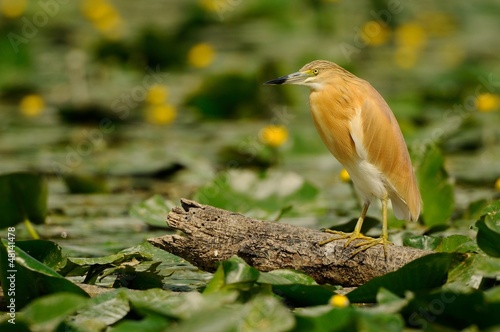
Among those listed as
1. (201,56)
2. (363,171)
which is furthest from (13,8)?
(363,171)

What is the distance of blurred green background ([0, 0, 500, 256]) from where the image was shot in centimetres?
511

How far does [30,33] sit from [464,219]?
6102 millimetres

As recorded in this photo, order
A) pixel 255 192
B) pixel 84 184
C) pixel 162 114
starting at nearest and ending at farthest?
pixel 255 192
pixel 84 184
pixel 162 114

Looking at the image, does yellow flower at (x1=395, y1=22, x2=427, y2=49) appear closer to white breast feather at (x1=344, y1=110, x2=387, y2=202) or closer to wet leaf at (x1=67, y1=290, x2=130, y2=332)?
white breast feather at (x1=344, y1=110, x2=387, y2=202)

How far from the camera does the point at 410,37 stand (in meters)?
10.0

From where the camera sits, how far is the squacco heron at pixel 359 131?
372 centimetres

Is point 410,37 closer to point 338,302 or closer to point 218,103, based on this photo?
point 218,103

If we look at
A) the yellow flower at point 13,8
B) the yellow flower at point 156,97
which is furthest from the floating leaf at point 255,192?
the yellow flower at point 13,8

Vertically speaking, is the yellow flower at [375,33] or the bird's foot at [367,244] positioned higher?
the bird's foot at [367,244]

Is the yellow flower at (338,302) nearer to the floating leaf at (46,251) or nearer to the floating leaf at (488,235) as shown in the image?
the floating leaf at (488,235)

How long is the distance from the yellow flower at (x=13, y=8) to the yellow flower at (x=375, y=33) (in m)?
3.43

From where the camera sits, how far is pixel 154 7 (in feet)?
40.7

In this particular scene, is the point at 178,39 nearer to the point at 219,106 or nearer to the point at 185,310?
the point at 219,106

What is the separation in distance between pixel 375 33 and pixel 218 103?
110 inches
